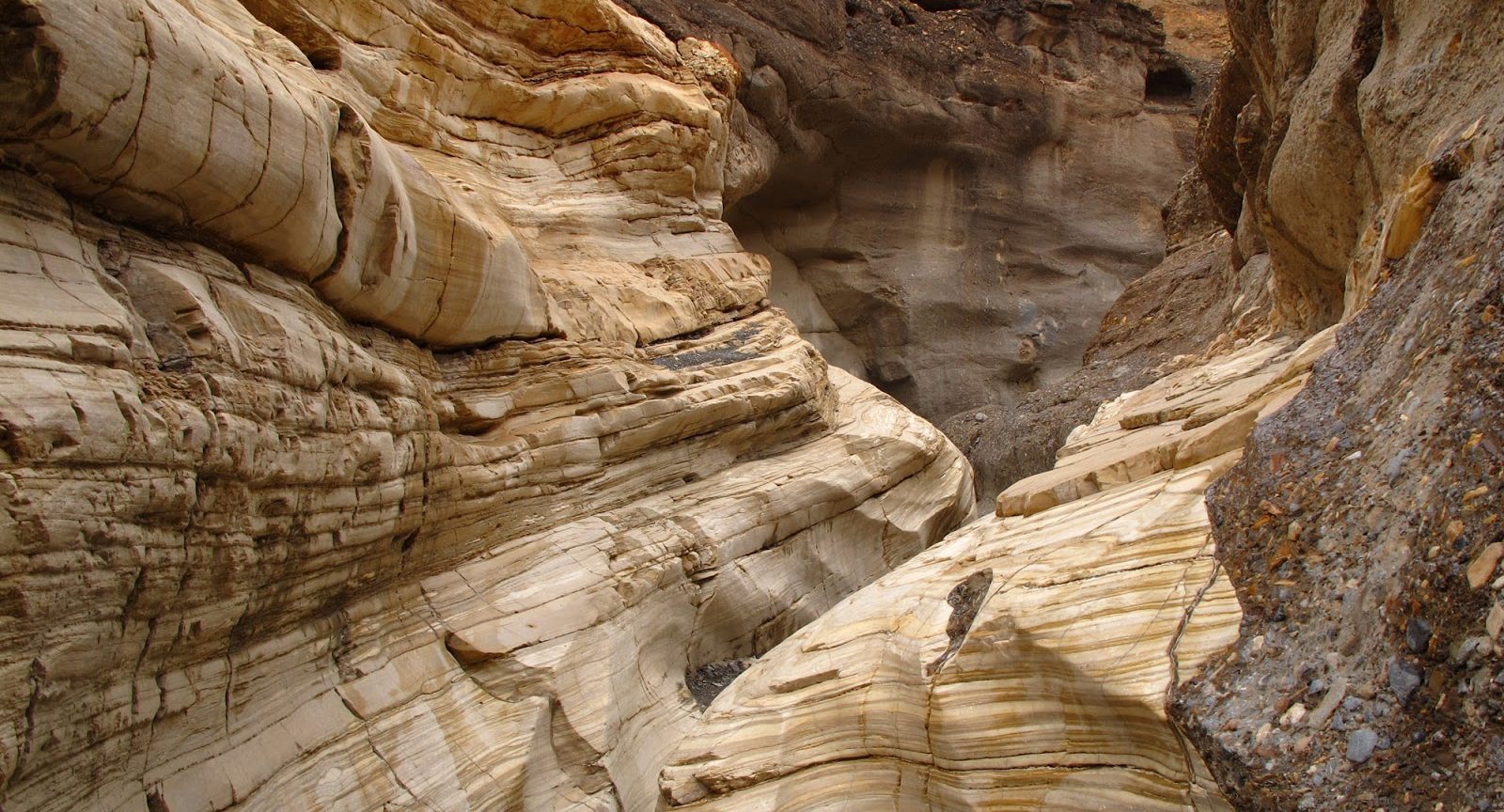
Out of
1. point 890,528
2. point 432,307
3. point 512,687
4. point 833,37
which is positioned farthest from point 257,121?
point 833,37

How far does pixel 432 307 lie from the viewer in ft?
17.5

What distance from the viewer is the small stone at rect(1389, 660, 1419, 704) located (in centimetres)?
237

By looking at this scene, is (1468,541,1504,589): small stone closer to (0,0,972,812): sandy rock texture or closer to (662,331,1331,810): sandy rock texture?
(662,331,1331,810): sandy rock texture

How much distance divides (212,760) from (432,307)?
8.13 ft

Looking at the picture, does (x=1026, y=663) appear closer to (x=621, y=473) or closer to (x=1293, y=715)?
(x=1293, y=715)

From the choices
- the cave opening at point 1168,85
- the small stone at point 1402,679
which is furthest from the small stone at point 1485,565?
the cave opening at point 1168,85

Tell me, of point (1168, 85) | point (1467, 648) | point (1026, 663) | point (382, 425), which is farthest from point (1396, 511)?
point (1168, 85)

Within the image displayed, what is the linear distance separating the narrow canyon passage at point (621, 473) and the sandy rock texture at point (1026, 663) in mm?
21

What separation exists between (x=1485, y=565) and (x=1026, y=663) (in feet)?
5.60

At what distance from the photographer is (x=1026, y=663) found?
12.2ft

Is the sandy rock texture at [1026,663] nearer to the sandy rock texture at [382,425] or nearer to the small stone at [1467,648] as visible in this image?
the small stone at [1467,648]

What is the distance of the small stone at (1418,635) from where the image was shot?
93.1 inches

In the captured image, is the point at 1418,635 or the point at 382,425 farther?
the point at 382,425

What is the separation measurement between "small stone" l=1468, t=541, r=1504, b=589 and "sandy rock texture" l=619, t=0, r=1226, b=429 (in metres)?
12.4
